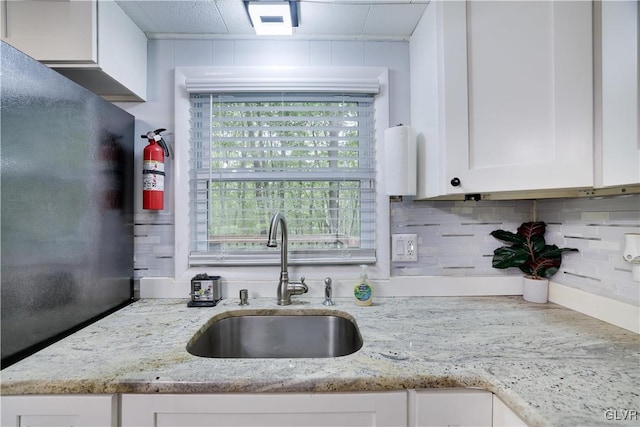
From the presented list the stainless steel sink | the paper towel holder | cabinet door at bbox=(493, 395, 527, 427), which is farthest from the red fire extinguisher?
cabinet door at bbox=(493, 395, 527, 427)

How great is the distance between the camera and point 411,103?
1.43 meters

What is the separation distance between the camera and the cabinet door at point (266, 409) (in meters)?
0.76

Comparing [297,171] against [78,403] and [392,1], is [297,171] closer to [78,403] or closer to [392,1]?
[392,1]

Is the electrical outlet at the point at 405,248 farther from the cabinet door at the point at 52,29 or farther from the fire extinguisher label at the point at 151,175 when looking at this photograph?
the cabinet door at the point at 52,29

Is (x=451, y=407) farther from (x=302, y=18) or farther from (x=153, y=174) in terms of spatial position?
(x=302, y=18)

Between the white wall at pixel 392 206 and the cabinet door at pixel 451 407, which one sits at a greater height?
the white wall at pixel 392 206

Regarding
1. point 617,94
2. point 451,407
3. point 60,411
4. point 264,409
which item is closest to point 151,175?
point 60,411

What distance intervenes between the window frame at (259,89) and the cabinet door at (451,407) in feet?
2.23

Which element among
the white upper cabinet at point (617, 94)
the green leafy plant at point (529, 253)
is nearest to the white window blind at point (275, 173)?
the green leafy plant at point (529, 253)

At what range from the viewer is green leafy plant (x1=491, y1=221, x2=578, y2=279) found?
4.39ft

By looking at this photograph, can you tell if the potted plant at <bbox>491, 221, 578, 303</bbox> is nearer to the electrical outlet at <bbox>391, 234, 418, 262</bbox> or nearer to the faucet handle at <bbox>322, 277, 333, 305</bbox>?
the electrical outlet at <bbox>391, 234, 418, 262</bbox>

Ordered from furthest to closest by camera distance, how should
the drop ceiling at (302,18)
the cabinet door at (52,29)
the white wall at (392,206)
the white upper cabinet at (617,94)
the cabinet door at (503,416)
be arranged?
the white wall at (392,206) < the drop ceiling at (302,18) < the cabinet door at (52,29) < the white upper cabinet at (617,94) < the cabinet door at (503,416)

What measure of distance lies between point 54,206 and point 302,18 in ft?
3.77

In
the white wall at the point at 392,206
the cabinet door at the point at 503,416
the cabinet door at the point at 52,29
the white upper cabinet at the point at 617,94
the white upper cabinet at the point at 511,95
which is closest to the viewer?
the cabinet door at the point at 503,416
